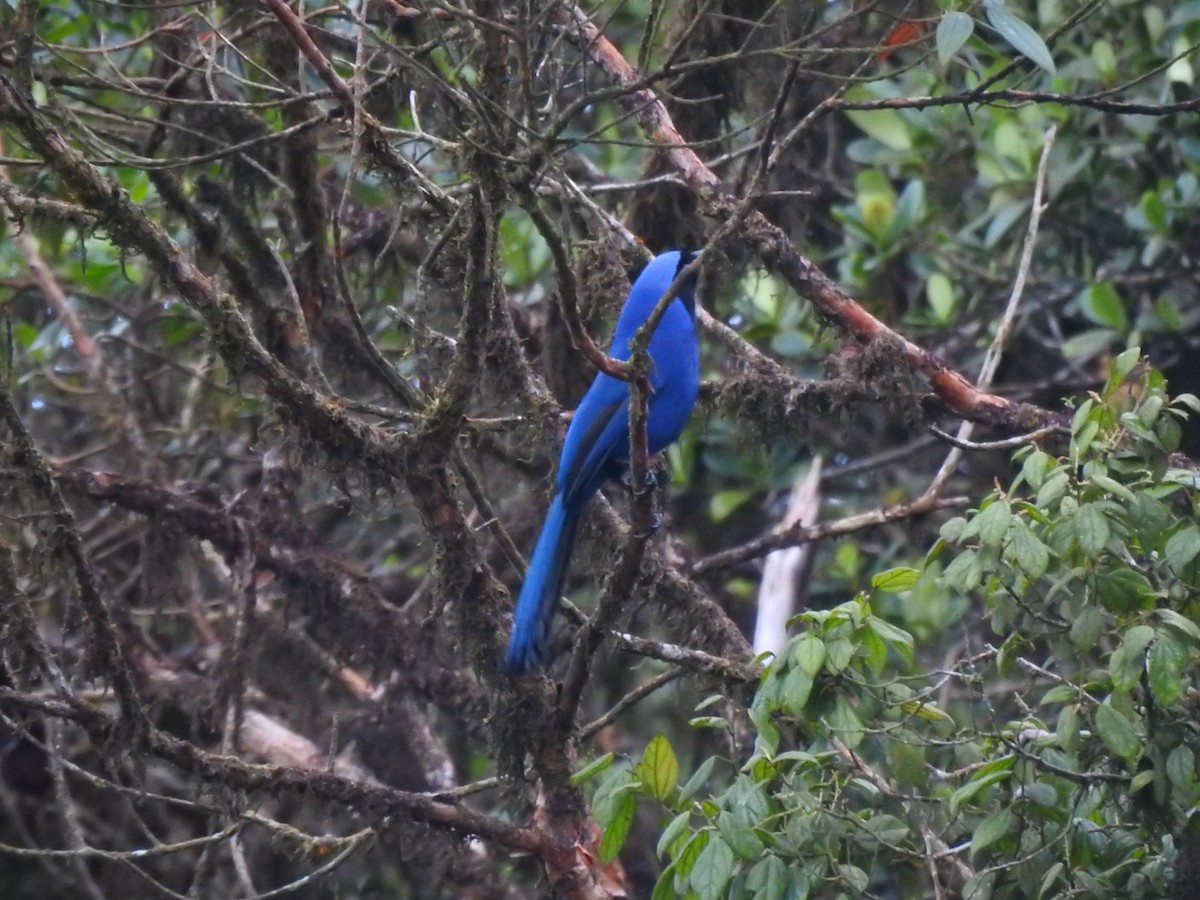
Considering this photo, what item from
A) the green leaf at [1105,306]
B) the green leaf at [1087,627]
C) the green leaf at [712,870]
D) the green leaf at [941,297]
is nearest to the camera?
the green leaf at [712,870]

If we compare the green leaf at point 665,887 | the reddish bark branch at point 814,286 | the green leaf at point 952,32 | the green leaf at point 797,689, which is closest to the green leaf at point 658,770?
the green leaf at point 665,887

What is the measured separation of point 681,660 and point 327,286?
69.8 inches

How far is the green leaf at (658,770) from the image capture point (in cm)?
274

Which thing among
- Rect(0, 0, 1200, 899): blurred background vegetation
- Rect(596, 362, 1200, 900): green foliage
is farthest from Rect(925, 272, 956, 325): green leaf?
Rect(596, 362, 1200, 900): green foliage

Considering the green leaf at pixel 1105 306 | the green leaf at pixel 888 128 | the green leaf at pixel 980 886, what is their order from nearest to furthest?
the green leaf at pixel 980 886, the green leaf at pixel 1105 306, the green leaf at pixel 888 128

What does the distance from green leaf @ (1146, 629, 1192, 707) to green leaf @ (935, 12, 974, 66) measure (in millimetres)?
1090

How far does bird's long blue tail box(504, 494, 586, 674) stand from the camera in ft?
10.9

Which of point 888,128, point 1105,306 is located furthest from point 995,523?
point 888,128

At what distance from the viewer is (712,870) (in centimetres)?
241

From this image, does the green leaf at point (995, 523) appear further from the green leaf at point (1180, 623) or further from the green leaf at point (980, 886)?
the green leaf at point (980, 886)

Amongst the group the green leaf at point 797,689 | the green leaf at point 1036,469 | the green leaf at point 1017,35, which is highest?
the green leaf at point 1017,35

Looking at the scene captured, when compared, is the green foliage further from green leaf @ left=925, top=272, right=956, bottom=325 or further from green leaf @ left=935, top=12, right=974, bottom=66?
green leaf @ left=925, top=272, right=956, bottom=325

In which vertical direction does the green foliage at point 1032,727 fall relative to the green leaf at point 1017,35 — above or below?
below

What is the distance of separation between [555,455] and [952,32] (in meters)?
1.91
